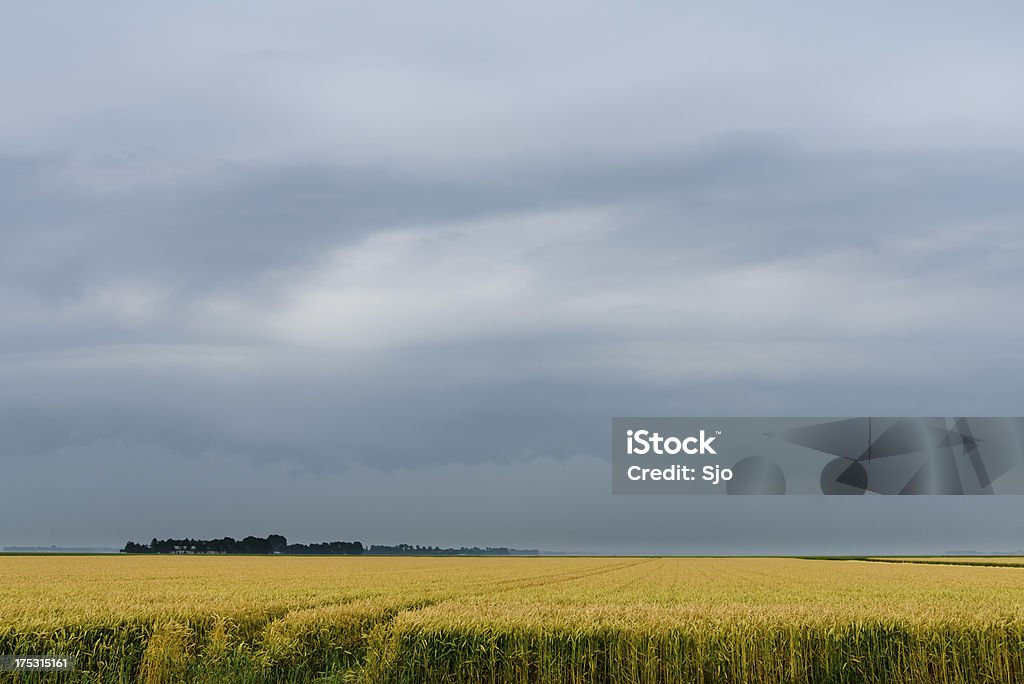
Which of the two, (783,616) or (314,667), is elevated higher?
(783,616)

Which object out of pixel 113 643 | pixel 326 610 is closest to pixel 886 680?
pixel 326 610

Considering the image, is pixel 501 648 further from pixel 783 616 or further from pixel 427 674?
pixel 783 616

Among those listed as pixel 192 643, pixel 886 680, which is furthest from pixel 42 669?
pixel 886 680

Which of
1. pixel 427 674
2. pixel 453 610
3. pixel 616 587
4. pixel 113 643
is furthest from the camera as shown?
pixel 616 587

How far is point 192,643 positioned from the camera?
1444 cm

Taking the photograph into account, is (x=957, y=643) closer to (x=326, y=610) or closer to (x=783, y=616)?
(x=783, y=616)

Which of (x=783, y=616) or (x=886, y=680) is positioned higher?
(x=783, y=616)

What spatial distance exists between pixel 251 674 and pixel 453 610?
139 inches

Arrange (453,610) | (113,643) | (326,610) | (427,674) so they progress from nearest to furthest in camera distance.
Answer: (427,674) → (113,643) → (453,610) → (326,610)

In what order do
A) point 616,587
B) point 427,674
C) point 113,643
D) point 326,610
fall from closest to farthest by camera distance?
point 427,674, point 113,643, point 326,610, point 616,587

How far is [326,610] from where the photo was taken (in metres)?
17.8

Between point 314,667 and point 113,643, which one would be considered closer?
point 113,643

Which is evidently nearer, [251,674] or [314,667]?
[251,674]

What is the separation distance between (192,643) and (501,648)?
5.69m
